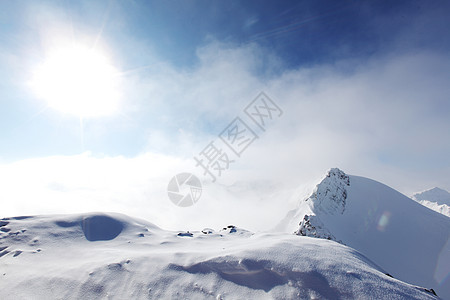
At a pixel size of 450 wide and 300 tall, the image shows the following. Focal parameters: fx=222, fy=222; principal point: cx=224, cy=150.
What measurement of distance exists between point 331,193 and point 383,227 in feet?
42.3

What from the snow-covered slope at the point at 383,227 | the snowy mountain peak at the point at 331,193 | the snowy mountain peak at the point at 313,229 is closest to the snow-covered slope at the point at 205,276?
the snowy mountain peak at the point at 313,229

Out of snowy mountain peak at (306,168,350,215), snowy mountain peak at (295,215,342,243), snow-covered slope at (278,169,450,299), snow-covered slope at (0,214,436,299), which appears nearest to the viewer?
snow-covered slope at (0,214,436,299)

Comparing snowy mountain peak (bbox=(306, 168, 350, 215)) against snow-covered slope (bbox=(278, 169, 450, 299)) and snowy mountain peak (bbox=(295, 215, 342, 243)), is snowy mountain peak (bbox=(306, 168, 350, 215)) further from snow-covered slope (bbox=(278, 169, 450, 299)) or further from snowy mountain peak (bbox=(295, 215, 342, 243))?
snowy mountain peak (bbox=(295, 215, 342, 243))

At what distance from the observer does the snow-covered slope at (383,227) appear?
4109 centimetres

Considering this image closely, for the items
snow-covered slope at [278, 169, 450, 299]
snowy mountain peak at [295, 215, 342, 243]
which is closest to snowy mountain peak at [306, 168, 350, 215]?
snow-covered slope at [278, 169, 450, 299]

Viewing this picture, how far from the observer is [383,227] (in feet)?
166

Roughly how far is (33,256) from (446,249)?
62750 millimetres

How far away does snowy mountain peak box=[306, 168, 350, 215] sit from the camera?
55856mm

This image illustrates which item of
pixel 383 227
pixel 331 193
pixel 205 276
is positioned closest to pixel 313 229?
pixel 331 193

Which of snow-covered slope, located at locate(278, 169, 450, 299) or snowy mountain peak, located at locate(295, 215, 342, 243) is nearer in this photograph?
snow-covered slope, located at locate(278, 169, 450, 299)

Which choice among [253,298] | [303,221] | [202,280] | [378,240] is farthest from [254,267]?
[378,240]

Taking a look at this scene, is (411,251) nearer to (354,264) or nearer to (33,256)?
(354,264)

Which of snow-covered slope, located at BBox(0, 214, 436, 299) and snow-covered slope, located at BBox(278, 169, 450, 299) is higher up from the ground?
snow-covered slope, located at BBox(0, 214, 436, 299)

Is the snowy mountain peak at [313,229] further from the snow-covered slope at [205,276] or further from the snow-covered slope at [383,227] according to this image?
the snow-covered slope at [205,276]
